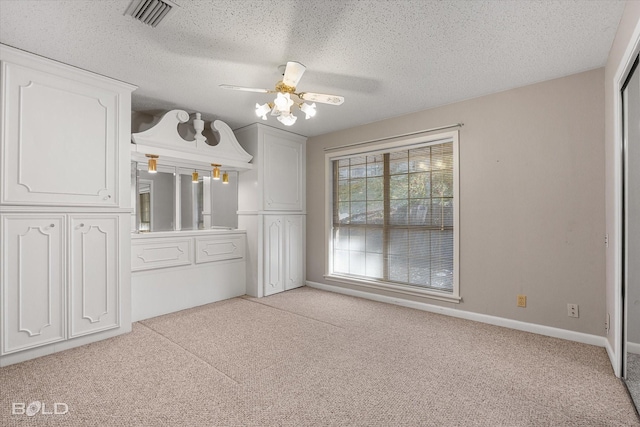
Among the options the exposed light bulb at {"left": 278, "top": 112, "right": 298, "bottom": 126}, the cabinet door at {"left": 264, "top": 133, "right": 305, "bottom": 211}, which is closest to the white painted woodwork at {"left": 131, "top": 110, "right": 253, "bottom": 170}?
the cabinet door at {"left": 264, "top": 133, "right": 305, "bottom": 211}

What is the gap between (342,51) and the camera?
240 centimetres

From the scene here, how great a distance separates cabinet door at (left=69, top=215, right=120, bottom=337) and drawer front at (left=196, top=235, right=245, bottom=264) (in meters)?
1.10

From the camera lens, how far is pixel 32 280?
2.48m

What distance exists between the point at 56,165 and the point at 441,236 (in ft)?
12.3

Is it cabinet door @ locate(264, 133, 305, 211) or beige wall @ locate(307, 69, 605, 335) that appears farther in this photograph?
cabinet door @ locate(264, 133, 305, 211)

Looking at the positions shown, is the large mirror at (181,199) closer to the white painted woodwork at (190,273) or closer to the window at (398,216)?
the white painted woodwork at (190,273)

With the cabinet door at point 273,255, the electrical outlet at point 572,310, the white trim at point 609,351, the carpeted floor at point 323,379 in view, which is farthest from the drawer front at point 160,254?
the white trim at point 609,351

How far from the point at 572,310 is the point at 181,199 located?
4.25m

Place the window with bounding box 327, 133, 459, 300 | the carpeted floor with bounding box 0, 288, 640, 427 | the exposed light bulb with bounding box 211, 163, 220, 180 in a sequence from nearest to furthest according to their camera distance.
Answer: the carpeted floor with bounding box 0, 288, 640, 427 → the window with bounding box 327, 133, 459, 300 → the exposed light bulb with bounding box 211, 163, 220, 180

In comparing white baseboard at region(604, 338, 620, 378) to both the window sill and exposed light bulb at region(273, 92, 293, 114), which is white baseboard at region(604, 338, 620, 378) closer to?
the window sill

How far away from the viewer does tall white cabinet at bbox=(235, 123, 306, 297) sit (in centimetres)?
434

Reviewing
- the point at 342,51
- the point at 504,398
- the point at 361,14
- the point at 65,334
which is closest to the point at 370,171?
the point at 342,51

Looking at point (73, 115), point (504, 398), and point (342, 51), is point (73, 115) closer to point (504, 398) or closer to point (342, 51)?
point (342, 51)

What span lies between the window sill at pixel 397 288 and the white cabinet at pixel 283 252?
0.51m
